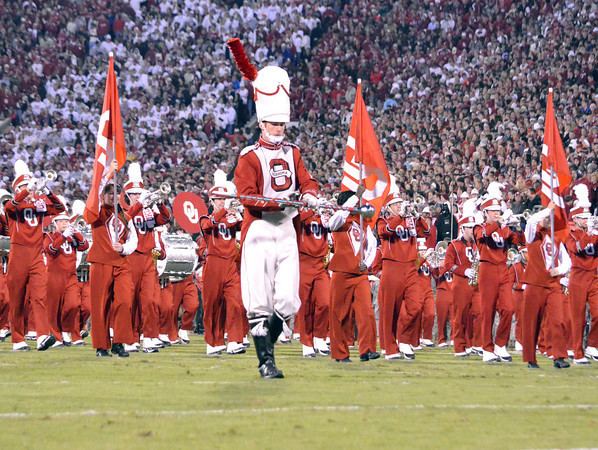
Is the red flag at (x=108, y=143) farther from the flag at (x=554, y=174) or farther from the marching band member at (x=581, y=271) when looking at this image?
the marching band member at (x=581, y=271)

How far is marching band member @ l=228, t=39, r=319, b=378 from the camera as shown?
11.5 meters

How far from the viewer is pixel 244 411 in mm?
9094

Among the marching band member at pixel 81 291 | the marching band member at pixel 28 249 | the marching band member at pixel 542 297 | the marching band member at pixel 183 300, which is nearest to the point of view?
the marching band member at pixel 542 297

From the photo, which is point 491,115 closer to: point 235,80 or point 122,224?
point 235,80

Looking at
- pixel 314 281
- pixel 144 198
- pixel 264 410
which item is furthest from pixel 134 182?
pixel 264 410

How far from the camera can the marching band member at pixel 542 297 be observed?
1492cm

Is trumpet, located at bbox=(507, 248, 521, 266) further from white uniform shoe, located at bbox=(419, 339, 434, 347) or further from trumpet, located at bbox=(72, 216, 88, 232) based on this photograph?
trumpet, located at bbox=(72, 216, 88, 232)

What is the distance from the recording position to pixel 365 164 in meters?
16.8

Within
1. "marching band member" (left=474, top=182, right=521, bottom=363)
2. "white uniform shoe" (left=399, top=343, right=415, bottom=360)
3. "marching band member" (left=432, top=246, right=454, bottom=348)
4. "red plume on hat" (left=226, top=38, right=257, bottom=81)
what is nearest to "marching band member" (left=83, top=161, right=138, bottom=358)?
"white uniform shoe" (left=399, top=343, right=415, bottom=360)

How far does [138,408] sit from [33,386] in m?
2.16

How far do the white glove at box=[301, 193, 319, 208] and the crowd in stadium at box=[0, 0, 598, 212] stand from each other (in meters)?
13.9

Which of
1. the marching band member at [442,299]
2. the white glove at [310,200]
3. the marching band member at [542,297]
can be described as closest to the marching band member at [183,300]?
the marching band member at [442,299]

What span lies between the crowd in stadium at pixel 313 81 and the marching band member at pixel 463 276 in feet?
19.6

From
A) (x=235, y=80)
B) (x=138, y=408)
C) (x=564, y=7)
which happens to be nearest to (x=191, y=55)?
(x=235, y=80)
